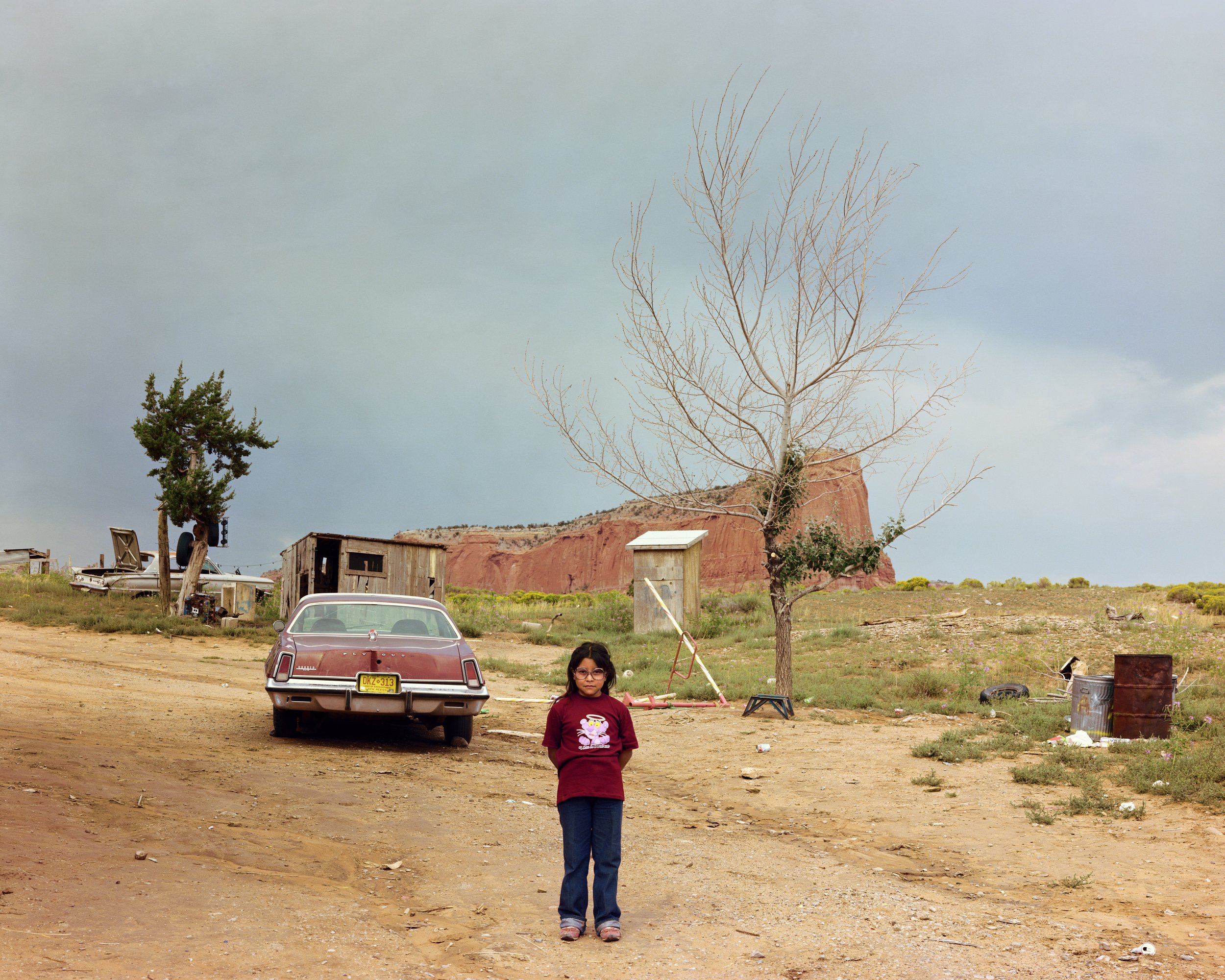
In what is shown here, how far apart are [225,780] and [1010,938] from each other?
19.3 ft

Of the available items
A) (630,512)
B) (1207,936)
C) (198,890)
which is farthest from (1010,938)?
(630,512)

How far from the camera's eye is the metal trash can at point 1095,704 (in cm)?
1077

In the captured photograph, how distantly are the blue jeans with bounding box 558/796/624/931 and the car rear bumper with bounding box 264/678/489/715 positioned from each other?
16.5 ft

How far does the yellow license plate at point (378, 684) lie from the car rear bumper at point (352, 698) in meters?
0.03

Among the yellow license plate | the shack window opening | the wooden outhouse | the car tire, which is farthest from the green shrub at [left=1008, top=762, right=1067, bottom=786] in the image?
the shack window opening

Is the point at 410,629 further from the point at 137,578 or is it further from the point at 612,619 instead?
the point at 137,578

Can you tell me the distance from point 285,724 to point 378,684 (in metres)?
1.50

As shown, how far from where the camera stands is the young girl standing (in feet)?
15.2

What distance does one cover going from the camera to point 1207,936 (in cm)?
511

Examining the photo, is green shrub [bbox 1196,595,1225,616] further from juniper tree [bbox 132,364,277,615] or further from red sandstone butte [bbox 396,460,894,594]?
red sandstone butte [bbox 396,460,894,594]

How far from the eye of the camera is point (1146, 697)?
10469mm

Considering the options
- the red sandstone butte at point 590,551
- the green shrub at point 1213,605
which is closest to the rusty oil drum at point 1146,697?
the green shrub at point 1213,605

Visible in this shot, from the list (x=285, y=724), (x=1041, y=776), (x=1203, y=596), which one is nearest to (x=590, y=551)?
(x=1203, y=596)

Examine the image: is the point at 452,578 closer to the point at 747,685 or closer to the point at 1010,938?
the point at 747,685
